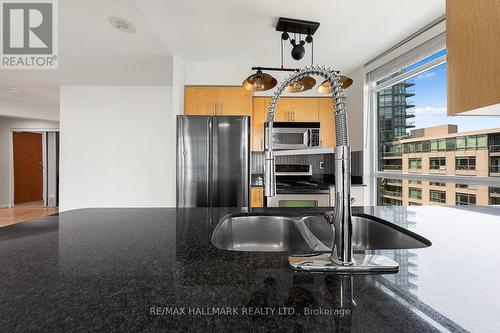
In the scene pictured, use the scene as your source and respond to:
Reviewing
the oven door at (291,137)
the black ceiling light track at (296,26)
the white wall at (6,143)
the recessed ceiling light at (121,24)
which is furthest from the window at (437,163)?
the white wall at (6,143)

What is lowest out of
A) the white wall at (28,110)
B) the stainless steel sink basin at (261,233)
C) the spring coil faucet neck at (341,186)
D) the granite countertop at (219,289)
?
the stainless steel sink basin at (261,233)

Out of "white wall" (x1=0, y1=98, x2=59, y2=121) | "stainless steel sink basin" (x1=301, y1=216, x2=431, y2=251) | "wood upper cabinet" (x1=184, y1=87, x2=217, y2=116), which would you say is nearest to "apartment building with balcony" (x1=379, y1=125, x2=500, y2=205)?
"stainless steel sink basin" (x1=301, y1=216, x2=431, y2=251)

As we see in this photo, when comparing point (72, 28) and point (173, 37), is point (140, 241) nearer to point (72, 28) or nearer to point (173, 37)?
point (173, 37)

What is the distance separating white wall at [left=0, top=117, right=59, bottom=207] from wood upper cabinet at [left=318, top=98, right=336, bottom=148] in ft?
21.5

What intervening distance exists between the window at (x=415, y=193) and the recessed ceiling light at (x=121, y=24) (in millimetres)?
3389

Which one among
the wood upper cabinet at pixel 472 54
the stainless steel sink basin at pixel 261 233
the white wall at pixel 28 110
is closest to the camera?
the wood upper cabinet at pixel 472 54

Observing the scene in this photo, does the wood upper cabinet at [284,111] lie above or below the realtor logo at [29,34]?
below

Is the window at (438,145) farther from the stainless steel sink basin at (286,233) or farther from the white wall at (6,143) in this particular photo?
the white wall at (6,143)

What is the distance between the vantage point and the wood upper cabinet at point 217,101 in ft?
10.7

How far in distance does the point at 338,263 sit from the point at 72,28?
3.19m

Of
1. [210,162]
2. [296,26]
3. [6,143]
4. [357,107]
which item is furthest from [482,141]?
[6,143]

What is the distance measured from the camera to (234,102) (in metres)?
3.31

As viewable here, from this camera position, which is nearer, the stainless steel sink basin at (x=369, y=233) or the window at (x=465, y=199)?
the stainless steel sink basin at (x=369, y=233)

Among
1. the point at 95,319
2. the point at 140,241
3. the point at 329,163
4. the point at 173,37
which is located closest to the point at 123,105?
the point at 173,37
